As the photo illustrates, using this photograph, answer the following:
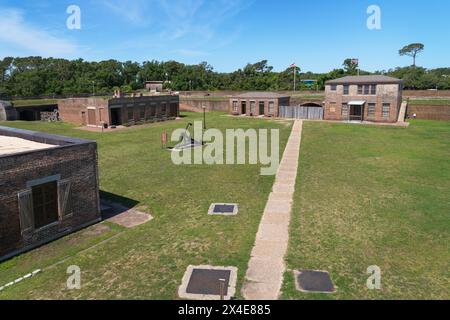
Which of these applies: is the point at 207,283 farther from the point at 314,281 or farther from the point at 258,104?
the point at 258,104

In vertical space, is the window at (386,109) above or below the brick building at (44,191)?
above

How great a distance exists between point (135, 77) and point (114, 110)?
7281 cm

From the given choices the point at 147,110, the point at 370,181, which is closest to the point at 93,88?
the point at 147,110

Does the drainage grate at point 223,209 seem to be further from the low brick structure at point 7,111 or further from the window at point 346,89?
the low brick structure at point 7,111

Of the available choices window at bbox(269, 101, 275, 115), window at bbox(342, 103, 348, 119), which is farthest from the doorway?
window at bbox(342, 103, 348, 119)

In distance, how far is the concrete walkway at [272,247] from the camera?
901 centimetres

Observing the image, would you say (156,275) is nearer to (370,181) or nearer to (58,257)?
(58,257)

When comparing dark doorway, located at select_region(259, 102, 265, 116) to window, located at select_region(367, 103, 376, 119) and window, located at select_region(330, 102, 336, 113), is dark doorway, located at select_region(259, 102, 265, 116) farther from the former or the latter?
window, located at select_region(367, 103, 376, 119)

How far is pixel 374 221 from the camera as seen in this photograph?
13.4 metres

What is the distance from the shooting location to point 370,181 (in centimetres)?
1869
